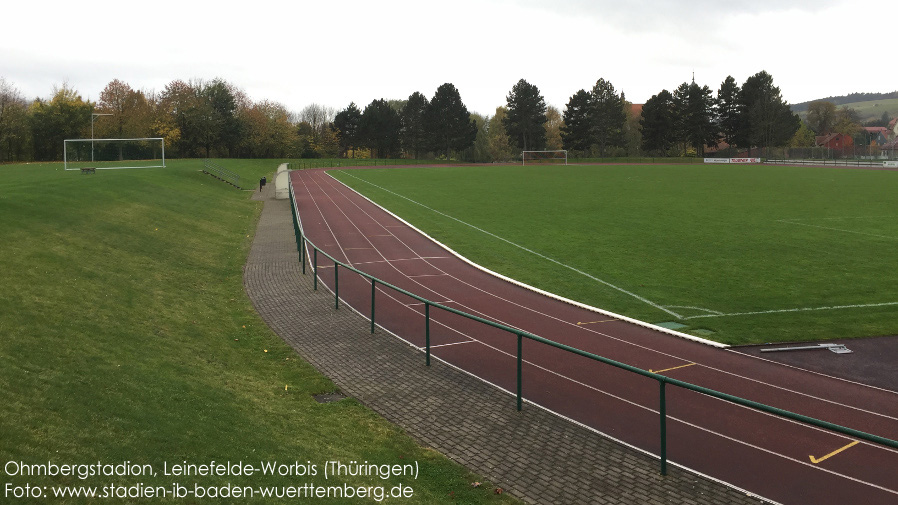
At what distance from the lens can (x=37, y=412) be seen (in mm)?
6852

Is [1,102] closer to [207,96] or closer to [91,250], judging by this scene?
[207,96]

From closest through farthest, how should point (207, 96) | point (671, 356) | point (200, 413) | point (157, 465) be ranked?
point (157, 465), point (200, 413), point (671, 356), point (207, 96)

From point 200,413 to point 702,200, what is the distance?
35.9 meters

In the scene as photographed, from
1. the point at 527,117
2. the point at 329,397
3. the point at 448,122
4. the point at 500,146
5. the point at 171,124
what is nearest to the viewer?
the point at 329,397

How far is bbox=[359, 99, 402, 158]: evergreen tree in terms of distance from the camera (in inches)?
4619

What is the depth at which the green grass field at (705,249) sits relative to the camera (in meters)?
14.6

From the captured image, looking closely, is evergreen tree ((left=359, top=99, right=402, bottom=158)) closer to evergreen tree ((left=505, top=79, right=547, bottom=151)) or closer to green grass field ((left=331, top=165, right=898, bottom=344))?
evergreen tree ((left=505, top=79, right=547, bottom=151))

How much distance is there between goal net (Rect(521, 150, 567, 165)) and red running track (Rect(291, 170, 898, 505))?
86158mm

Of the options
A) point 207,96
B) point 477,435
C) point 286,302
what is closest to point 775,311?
point 477,435

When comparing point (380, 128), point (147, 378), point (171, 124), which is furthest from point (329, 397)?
point (380, 128)

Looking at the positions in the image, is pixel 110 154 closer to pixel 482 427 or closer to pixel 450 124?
pixel 482 427

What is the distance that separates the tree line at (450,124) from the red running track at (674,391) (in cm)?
6878

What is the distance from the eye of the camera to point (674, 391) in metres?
10.2

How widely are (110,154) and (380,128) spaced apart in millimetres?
66228
